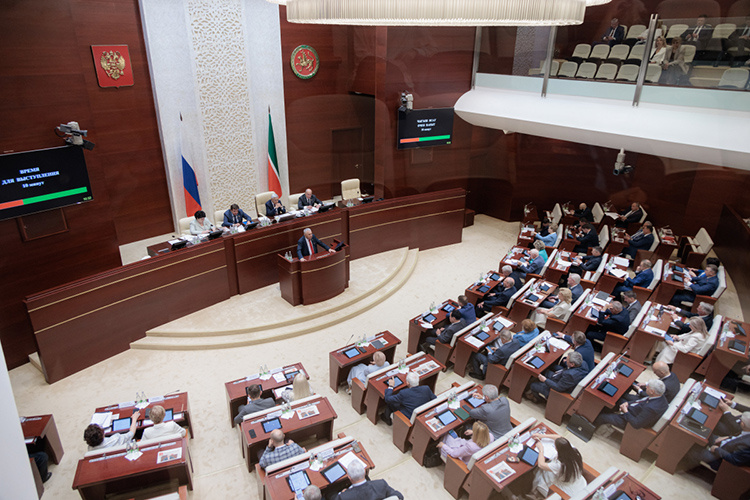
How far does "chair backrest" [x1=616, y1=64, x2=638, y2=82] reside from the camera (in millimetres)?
8602

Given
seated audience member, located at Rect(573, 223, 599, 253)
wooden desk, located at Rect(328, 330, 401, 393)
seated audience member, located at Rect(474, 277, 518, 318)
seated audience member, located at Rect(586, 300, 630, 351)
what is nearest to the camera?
wooden desk, located at Rect(328, 330, 401, 393)

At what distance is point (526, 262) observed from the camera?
29.3ft

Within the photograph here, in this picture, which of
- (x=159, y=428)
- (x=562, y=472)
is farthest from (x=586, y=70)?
(x=159, y=428)

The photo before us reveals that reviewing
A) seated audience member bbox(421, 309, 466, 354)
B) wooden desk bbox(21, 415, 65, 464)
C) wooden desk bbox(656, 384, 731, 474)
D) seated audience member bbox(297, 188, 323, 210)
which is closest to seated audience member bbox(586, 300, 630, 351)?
wooden desk bbox(656, 384, 731, 474)

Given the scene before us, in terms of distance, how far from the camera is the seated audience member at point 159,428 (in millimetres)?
4855

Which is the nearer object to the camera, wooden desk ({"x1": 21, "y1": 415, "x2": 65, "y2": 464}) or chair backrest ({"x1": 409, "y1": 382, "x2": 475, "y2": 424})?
wooden desk ({"x1": 21, "y1": 415, "x2": 65, "y2": 464})

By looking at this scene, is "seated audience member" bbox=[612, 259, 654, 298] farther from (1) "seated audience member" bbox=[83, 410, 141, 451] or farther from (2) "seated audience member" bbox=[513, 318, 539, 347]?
(1) "seated audience member" bbox=[83, 410, 141, 451]

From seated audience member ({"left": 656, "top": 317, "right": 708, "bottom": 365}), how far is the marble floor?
89 centimetres

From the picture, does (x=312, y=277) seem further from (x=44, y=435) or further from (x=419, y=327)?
(x=44, y=435)

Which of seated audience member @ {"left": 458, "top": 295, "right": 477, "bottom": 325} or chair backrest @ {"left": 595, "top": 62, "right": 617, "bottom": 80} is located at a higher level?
chair backrest @ {"left": 595, "top": 62, "right": 617, "bottom": 80}

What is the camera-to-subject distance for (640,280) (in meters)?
8.11

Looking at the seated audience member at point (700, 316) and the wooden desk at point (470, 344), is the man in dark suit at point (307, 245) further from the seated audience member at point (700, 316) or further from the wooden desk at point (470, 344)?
the seated audience member at point (700, 316)

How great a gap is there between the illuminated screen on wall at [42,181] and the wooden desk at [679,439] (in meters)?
8.33

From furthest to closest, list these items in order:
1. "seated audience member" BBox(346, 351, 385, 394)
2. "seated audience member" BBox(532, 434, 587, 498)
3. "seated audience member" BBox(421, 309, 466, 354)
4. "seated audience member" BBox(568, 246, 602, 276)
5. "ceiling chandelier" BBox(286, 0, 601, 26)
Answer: "seated audience member" BBox(568, 246, 602, 276) → "seated audience member" BBox(421, 309, 466, 354) → "seated audience member" BBox(346, 351, 385, 394) → "seated audience member" BBox(532, 434, 587, 498) → "ceiling chandelier" BBox(286, 0, 601, 26)
